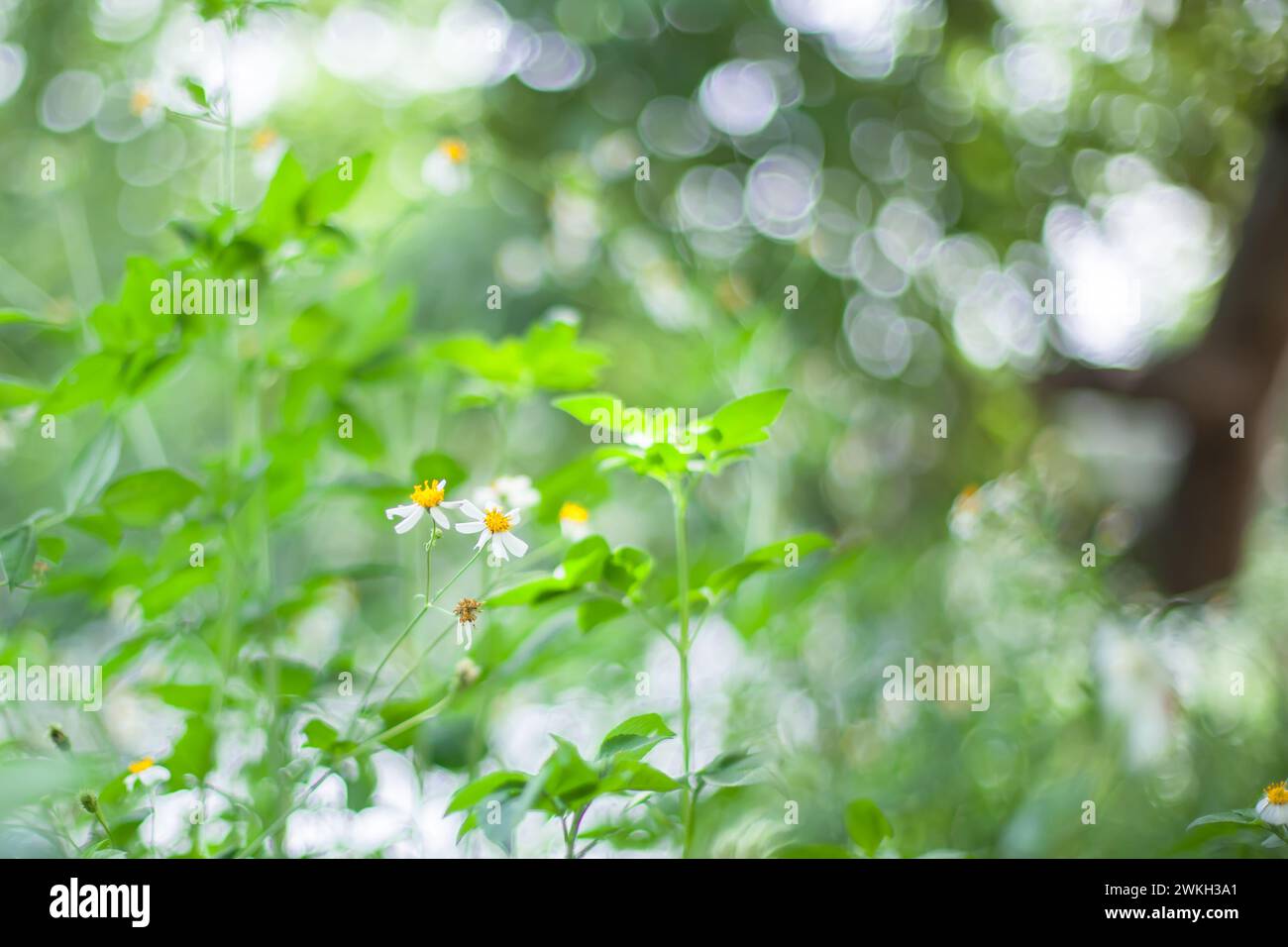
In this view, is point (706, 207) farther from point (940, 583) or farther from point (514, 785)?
point (514, 785)

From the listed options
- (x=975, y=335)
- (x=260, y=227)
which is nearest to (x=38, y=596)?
(x=260, y=227)

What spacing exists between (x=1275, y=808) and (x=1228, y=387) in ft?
3.10

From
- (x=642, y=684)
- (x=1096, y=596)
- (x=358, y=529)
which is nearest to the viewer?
(x=642, y=684)

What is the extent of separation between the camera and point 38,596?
1.96 ft

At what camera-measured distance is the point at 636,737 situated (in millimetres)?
456

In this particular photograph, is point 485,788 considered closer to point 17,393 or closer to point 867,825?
point 867,825

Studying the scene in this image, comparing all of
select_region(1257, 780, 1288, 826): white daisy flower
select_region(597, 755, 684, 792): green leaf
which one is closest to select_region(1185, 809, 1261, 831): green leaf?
select_region(1257, 780, 1288, 826): white daisy flower

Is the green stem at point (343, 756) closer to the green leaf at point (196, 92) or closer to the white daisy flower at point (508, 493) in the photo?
the white daisy flower at point (508, 493)

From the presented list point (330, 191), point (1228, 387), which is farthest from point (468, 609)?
point (1228, 387)

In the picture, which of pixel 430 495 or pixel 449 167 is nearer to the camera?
pixel 430 495

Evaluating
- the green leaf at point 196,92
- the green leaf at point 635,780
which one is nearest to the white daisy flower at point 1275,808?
the green leaf at point 635,780

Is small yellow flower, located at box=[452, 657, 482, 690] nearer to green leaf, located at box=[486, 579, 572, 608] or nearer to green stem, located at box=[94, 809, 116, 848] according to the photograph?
green leaf, located at box=[486, 579, 572, 608]

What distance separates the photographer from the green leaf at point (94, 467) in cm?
50

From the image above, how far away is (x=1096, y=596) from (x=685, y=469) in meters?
0.57
